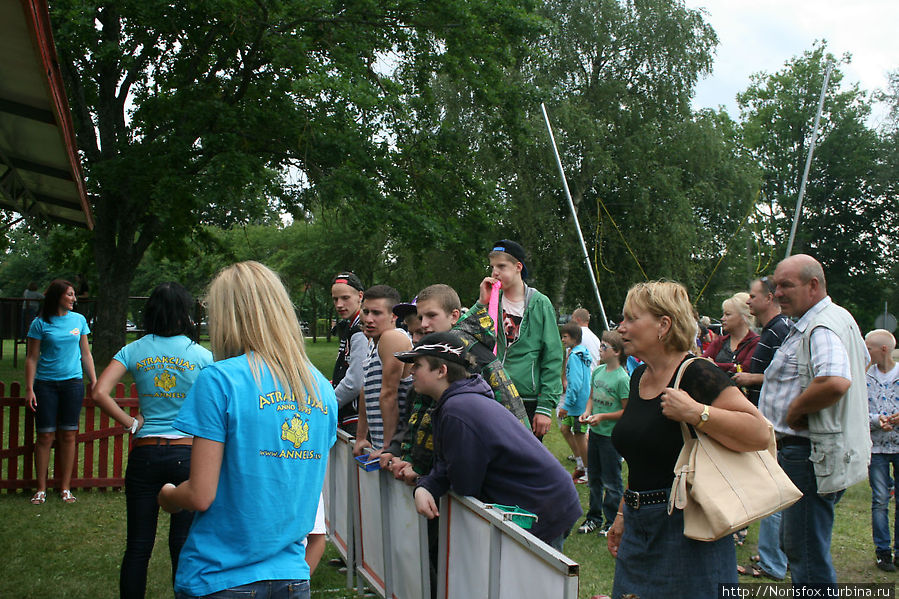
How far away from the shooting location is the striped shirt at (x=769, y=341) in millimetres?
5488

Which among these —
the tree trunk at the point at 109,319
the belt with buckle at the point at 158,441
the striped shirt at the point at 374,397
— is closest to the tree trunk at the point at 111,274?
the tree trunk at the point at 109,319

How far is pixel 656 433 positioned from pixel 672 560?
1.58 ft

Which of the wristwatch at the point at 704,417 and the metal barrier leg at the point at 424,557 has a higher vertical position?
the wristwatch at the point at 704,417

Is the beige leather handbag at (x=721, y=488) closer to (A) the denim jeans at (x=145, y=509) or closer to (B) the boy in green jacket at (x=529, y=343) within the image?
(A) the denim jeans at (x=145, y=509)

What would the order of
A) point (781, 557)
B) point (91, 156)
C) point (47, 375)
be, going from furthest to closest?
point (91, 156) < point (47, 375) < point (781, 557)

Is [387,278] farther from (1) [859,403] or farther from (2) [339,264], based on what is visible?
(1) [859,403]

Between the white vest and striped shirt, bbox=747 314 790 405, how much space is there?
1.39 metres

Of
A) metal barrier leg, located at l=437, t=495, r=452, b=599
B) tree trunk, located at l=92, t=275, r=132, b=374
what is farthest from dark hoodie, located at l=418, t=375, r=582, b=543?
tree trunk, located at l=92, t=275, r=132, b=374

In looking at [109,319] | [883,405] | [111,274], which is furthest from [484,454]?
[111,274]

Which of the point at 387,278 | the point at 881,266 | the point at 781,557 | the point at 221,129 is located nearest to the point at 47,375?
the point at 781,557

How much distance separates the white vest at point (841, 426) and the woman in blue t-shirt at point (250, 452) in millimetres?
2783

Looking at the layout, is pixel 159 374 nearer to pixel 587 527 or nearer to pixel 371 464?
pixel 371 464

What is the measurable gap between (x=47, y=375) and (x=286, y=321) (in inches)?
238

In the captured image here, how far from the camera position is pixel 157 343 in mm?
3996
